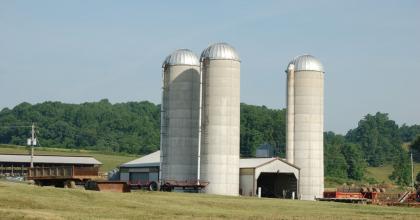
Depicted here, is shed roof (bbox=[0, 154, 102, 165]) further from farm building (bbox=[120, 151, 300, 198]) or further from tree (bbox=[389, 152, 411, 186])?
tree (bbox=[389, 152, 411, 186])

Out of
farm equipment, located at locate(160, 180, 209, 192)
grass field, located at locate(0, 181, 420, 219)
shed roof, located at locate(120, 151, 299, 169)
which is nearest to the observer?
grass field, located at locate(0, 181, 420, 219)

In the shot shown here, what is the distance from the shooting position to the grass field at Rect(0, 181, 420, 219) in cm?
4616

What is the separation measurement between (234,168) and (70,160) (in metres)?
36.7

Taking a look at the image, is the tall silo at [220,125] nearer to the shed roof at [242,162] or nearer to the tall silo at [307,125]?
the shed roof at [242,162]

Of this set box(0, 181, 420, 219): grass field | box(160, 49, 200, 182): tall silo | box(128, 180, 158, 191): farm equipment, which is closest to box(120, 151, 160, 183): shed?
box(128, 180, 158, 191): farm equipment

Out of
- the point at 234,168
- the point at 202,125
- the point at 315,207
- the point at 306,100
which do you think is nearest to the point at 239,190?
the point at 234,168

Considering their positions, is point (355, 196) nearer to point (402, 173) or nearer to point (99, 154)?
point (402, 173)

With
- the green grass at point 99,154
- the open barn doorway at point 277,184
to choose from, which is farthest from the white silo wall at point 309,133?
the green grass at point 99,154

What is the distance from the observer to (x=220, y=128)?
83750mm

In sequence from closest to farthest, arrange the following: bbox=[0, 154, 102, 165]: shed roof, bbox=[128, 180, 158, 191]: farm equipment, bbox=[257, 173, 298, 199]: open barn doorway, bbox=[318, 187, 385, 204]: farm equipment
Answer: bbox=[318, 187, 385, 204]: farm equipment, bbox=[128, 180, 158, 191]: farm equipment, bbox=[257, 173, 298, 199]: open barn doorway, bbox=[0, 154, 102, 165]: shed roof

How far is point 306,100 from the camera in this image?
9225cm

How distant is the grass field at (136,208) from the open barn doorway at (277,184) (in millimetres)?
25366

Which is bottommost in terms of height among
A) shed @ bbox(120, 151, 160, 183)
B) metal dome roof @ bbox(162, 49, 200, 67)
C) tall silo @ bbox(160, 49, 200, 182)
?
shed @ bbox(120, 151, 160, 183)

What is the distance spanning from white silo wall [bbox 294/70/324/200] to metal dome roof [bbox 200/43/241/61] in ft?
36.9
